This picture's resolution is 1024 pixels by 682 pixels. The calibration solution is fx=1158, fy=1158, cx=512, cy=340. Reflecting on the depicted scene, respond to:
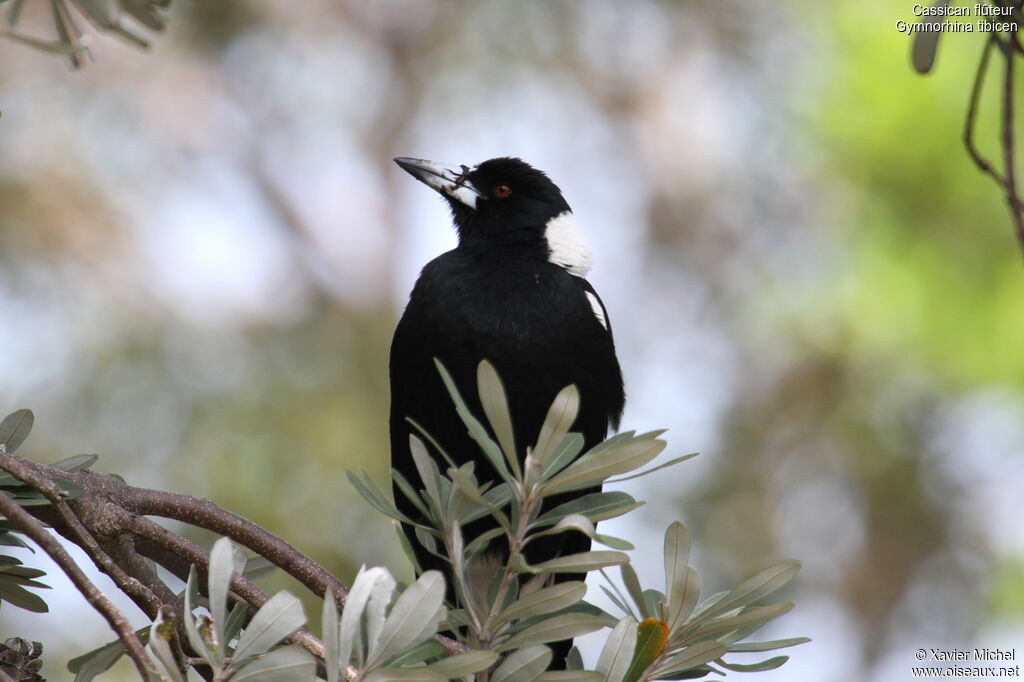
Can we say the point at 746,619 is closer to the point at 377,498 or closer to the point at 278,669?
the point at 377,498

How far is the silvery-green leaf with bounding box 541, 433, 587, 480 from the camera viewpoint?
1.35m

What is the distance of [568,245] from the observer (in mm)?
3023

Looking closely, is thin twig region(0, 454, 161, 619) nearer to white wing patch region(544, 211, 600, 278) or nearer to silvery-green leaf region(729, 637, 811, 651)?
silvery-green leaf region(729, 637, 811, 651)

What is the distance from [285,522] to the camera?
5.79 metres

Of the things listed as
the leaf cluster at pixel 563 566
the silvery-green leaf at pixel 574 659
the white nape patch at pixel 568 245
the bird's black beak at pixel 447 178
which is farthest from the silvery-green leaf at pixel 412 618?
the bird's black beak at pixel 447 178

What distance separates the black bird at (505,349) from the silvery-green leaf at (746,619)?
3.28 ft

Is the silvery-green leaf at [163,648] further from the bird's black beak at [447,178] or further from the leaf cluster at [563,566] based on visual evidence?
the bird's black beak at [447,178]

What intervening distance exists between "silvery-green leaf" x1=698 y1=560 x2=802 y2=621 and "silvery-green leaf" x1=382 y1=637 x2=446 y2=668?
0.38m

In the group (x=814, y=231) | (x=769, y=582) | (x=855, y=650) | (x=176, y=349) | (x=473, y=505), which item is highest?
(x=814, y=231)

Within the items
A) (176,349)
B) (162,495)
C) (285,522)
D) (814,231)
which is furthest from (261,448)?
(162,495)

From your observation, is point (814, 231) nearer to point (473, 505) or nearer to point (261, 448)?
point (261, 448)

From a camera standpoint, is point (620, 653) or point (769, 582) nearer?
point (620, 653)

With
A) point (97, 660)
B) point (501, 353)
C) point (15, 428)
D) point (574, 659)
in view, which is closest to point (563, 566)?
point (574, 659)

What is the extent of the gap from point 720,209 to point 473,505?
6.83 meters
